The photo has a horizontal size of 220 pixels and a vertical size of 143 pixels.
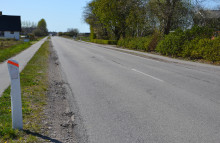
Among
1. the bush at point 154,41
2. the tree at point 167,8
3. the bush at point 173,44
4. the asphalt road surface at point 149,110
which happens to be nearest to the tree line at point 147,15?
the tree at point 167,8

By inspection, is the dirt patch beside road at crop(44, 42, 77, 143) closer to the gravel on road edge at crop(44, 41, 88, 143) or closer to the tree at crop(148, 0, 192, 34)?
the gravel on road edge at crop(44, 41, 88, 143)

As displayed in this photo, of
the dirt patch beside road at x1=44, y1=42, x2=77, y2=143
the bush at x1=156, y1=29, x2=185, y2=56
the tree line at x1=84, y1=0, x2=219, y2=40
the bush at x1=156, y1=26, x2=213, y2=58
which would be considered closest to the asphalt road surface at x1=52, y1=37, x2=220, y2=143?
the dirt patch beside road at x1=44, y1=42, x2=77, y2=143

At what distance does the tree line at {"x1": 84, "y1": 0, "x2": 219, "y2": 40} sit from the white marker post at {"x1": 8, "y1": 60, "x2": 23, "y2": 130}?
865 inches

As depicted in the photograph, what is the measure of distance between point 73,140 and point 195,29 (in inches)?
698

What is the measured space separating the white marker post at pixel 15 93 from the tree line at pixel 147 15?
865 inches

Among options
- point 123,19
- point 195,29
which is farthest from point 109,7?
point 195,29

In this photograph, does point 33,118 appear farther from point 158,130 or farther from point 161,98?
point 161,98

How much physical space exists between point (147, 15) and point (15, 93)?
95.2ft

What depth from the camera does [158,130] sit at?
4.23 meters

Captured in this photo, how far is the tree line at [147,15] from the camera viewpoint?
2444cm

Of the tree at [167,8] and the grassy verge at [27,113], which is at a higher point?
the tree at [167,8]

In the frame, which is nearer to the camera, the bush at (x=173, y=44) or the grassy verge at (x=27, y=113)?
the grassy verge at (x=27, y=113)

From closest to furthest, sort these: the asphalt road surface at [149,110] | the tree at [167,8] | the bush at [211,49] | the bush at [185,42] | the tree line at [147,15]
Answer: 1. the asphalt road surface at [149,110]
2. the bush at [211,49]
3. the bush at [185,42]
4. the tree at [167,8]
5. the tree line at [147,15]

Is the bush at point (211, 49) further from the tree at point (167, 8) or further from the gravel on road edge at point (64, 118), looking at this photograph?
the gravel on road edge at point (64, 118)
